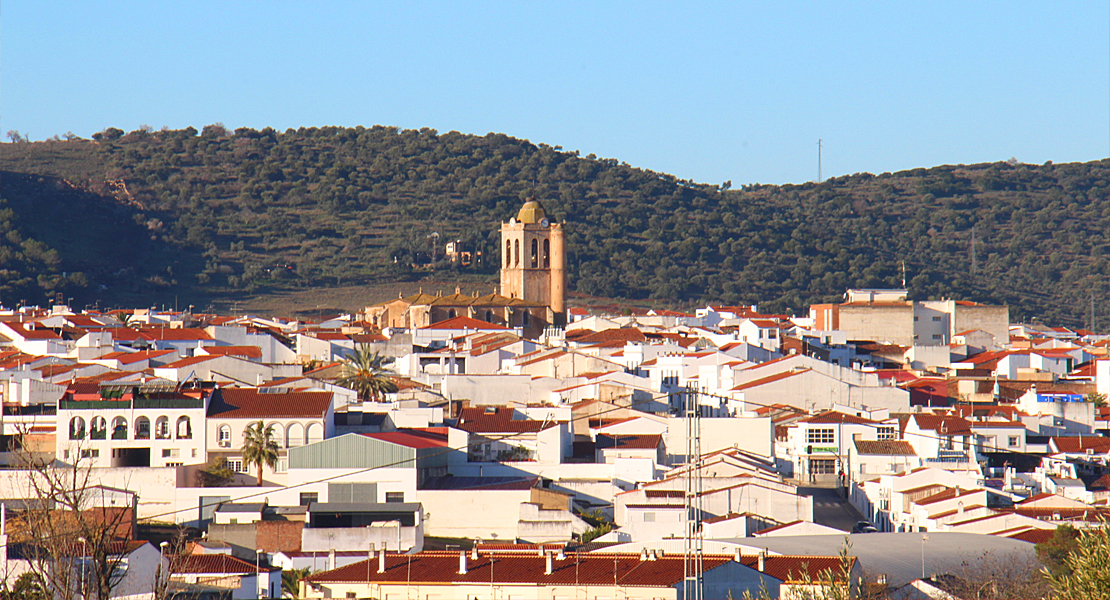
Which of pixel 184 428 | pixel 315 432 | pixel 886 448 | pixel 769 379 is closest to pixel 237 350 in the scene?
pixel 769 379

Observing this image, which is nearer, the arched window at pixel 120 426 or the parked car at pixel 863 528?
the parked car at pixel 863 528

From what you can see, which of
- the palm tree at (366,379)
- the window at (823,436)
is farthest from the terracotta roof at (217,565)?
the palm tree at (366,379)

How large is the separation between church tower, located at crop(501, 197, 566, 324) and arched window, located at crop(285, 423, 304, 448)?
48910mm

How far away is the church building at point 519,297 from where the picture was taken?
253 feet

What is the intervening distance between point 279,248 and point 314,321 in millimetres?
25803

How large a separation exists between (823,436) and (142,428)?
1554 centimetres

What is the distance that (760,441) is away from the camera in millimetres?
40125

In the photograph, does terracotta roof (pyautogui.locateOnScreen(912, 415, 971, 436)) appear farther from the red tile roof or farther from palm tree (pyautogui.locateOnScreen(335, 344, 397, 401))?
the red tile roof

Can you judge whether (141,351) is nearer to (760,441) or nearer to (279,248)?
(760,441)

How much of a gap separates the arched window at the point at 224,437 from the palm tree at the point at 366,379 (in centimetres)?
858

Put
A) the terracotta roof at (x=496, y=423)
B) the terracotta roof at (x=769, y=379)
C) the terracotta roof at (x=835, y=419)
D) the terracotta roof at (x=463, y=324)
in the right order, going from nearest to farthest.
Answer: the terracotta roof at (x=496, y=423), the terracotta roof at (x=835, y=419), the terracotta roof at (x=769, y=379), the terracotta roof at (x=463, y=324)

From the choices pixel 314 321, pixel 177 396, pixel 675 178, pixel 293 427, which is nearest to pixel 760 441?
pixel 293 427

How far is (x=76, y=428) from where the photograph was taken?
118 feet

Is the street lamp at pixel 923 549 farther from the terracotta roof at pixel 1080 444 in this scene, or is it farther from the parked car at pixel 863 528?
the terracotta roof at pixel 1080 444
